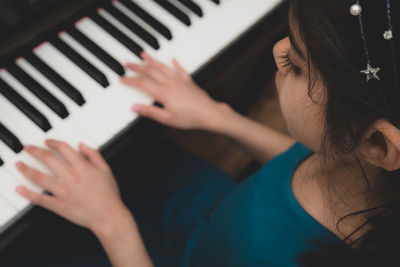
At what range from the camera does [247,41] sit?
990 millimetres

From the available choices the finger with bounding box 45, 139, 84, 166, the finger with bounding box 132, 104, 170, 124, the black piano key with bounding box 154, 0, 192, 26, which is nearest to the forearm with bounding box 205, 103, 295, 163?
the finger with bounding box 132, 104, 170, 124

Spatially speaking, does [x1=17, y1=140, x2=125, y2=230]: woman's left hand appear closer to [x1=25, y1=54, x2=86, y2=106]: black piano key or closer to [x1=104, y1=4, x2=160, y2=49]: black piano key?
[x1=25, y1=54, x2=86, y2=106]: black piano key

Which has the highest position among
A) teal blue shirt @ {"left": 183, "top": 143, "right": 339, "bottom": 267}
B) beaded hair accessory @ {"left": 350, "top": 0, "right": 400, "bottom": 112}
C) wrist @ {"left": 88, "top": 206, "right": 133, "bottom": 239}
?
beaded hair accessory @ {"left": 350, "top": 0, "right": 400, "bottom": 112}

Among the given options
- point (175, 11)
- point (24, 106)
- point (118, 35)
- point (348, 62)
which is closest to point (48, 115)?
point (24, 106)

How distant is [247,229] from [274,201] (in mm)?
79

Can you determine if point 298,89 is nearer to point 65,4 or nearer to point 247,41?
point 247,41

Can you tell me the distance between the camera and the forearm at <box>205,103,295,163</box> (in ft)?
3.26

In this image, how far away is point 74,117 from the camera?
811 mm

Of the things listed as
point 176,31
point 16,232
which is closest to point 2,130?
point 16,232

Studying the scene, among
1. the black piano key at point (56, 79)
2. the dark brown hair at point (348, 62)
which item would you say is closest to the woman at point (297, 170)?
the dark brown hair at point (348, 62)

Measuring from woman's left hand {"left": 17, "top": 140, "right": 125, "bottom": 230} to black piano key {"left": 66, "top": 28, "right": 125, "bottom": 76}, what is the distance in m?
0.21

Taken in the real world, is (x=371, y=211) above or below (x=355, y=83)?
below

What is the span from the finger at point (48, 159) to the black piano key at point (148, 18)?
406 mm

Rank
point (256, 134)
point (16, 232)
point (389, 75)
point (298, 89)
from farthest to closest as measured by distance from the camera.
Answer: point (256, 134), point (16, 232), point (298, 89), point (389, 75)
